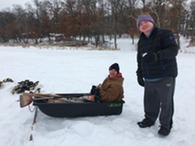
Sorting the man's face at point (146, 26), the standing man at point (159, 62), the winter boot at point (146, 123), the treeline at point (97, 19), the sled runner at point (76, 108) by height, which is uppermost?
the treeline at point (97, 19)

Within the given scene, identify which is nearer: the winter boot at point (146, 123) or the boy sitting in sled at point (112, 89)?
the winter boot at point (146, 123)

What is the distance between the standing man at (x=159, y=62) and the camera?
2129 mm

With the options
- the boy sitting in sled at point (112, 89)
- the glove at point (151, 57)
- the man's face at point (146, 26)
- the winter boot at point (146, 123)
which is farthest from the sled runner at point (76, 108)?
the man's face at point (146, 26)

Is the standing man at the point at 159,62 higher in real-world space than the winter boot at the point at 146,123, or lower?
higher

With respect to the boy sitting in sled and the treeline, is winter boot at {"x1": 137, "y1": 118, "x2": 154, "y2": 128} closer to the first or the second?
the boy sitting in sled

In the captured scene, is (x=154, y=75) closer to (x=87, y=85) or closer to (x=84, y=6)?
(x=87, y=85)

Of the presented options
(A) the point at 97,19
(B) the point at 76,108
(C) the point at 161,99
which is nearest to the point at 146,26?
(C) the point at 161,99

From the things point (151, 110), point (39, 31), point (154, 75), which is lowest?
point (151, 110)

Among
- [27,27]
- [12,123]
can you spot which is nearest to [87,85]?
[12,123]

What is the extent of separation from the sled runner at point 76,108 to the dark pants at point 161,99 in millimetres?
465

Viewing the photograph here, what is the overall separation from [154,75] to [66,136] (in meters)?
1.51

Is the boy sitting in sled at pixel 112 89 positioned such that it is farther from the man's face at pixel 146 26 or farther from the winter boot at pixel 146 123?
the man's face at pixel 146 26

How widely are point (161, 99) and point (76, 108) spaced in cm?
131

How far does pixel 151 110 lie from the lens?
2742 millimetres
